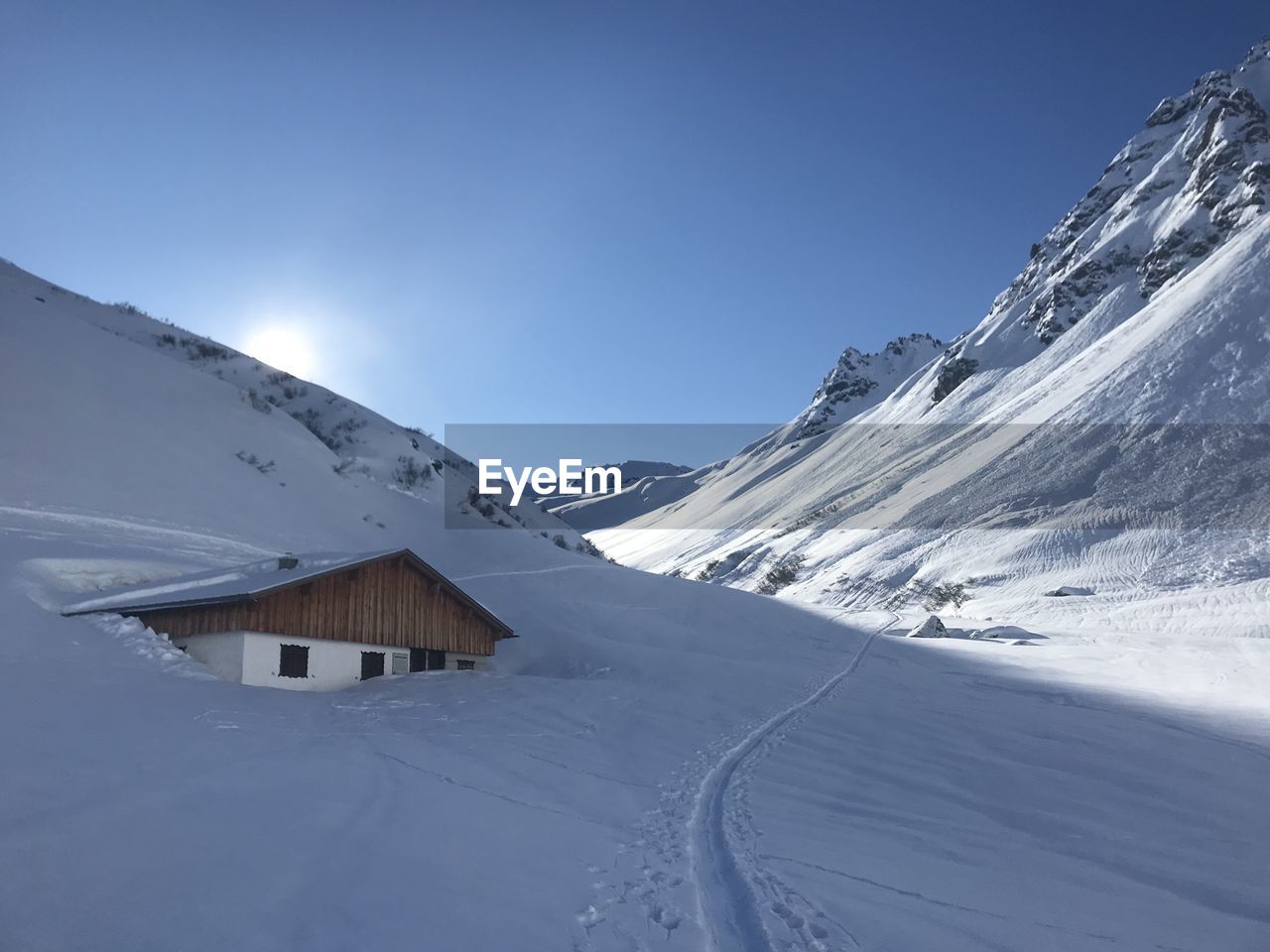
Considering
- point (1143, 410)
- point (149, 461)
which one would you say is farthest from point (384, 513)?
point (1143, 410)

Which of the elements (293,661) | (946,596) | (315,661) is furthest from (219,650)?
(946,596)

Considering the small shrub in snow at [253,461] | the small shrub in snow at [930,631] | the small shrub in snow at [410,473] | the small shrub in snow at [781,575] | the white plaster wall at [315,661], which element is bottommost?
the small shrub in snow at [930,631]

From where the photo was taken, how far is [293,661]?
18.5 metres

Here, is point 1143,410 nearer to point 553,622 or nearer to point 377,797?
point 553,622

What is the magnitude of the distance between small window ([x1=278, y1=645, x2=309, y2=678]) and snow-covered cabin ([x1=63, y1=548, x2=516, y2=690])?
0.07ft

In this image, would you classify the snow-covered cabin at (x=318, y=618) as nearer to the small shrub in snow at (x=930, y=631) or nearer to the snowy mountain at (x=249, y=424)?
the snowy mountain at (x=249, y=424)

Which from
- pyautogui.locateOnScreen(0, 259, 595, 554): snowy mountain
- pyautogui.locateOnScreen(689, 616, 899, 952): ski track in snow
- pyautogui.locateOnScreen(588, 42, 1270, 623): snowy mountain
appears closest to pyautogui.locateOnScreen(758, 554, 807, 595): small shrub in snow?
pyautogui.locateOnScreen(588, 42, 1270, 623): snowy mountain

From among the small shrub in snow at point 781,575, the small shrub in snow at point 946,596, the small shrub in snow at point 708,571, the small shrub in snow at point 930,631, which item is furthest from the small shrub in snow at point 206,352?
the small shrub in snow at point 708,571

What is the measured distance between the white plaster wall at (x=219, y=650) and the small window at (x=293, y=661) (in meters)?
1.07

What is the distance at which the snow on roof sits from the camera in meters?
17.2

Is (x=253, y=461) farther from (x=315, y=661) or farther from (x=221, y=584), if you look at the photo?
(x=315, y=661)

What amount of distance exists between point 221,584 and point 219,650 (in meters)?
1.89

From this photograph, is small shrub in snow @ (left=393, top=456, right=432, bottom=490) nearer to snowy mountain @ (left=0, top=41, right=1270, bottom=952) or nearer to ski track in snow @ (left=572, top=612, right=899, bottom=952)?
snowy mountain @ (left=0, top=41, right=1270, bottom=952)

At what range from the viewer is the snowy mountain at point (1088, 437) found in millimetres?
50594
